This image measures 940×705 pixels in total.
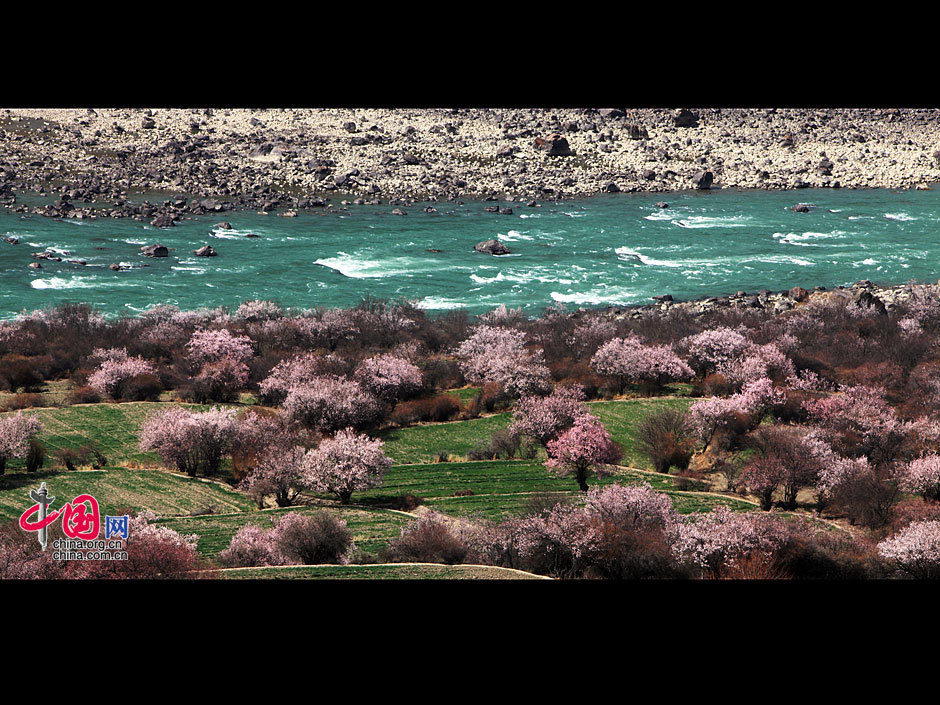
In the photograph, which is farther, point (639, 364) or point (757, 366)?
point (639, 364)

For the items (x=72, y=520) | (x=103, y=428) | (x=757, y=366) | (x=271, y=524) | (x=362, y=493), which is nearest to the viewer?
(x=72, y=520)

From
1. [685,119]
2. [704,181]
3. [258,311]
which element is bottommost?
[258,311]

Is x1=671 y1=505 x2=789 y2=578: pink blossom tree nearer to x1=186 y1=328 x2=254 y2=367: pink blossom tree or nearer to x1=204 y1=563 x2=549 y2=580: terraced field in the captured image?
x1=204 y1=563 x2=549 y2=580: terraced field

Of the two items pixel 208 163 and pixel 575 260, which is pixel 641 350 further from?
pixel 208 163

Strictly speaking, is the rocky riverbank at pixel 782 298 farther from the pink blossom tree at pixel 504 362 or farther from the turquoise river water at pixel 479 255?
the pink blossom tree at pixel 504 362

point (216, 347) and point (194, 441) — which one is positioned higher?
point (216, 347)

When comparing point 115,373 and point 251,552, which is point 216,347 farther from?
point 251,552

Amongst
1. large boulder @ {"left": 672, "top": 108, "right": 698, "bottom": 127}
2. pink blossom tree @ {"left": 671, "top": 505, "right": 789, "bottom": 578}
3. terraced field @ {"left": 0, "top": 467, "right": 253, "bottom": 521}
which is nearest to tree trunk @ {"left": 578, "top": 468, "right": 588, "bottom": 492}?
pink blossom tree @ {"left": 671, "top": 505, "right": 789, "bottom": 578}

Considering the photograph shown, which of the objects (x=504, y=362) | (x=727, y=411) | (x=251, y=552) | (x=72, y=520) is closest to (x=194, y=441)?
(x=251, y=552)
